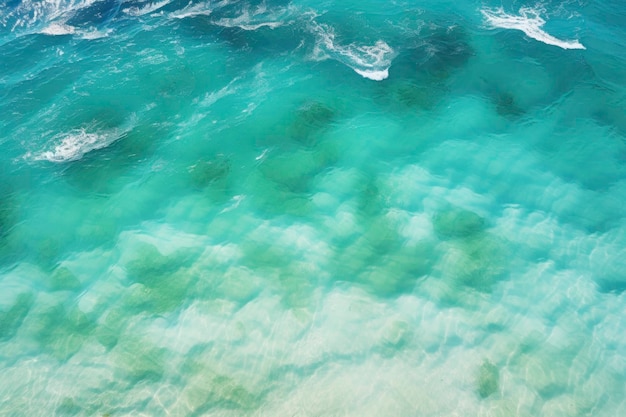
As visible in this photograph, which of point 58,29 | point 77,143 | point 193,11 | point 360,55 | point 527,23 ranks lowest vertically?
point 77,143

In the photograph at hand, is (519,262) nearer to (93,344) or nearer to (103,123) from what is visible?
(93,344)

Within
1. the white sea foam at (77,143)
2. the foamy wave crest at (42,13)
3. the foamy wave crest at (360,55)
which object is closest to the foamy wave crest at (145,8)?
the foamy wave crest at (42,13)

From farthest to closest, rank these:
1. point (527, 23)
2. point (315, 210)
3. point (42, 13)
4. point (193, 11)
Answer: point (42, 13)
point (193, 11)
point (527, 23)
point (315, 210)

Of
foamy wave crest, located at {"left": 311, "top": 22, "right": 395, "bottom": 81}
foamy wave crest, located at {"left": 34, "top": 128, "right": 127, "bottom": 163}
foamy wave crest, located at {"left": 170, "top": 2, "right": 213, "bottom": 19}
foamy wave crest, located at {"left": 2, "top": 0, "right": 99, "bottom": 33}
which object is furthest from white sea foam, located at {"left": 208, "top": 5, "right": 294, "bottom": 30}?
foamy wave crest, located at {"left": 34, "top": 128, "right": 127, "bottom": 163}

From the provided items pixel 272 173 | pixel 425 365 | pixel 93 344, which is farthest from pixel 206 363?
pixel 272 173

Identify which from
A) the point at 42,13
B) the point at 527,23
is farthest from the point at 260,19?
the point at 527,23

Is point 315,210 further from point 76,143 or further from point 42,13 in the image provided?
point 42,13
